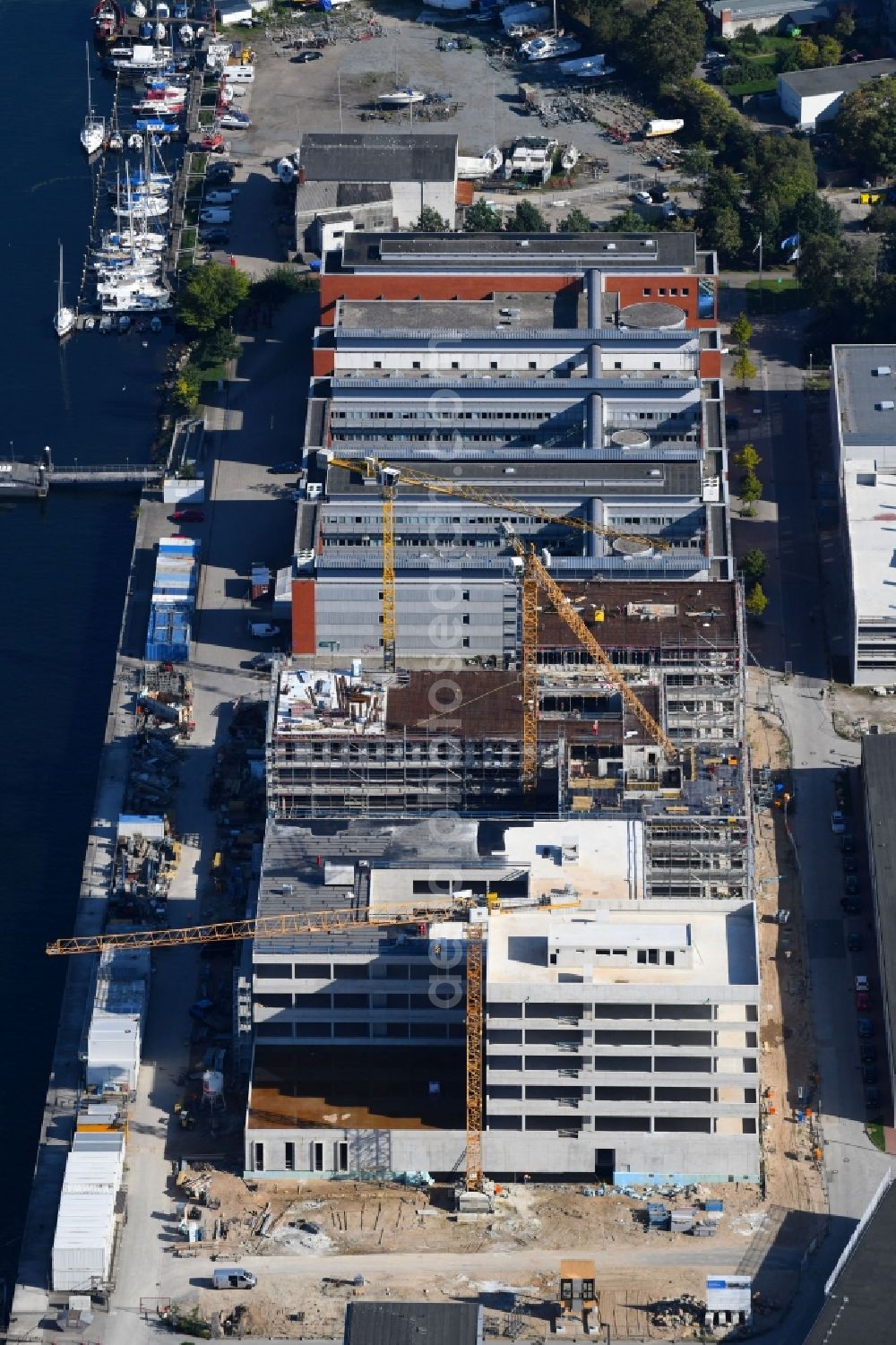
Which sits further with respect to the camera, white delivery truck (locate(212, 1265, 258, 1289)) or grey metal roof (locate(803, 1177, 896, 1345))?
white delivery truck (locate(212, 1265, 258, 1289))

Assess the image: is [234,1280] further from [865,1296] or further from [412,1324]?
[865,1296]

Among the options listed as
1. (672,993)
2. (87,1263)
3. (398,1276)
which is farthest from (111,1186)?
(672,993)

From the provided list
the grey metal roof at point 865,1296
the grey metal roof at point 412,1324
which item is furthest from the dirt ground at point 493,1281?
the grey metal roof at point 865,1296

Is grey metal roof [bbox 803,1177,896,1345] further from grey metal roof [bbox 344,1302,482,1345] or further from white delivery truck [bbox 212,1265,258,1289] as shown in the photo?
white delivery truck [bbox 212,1265,258,1289]

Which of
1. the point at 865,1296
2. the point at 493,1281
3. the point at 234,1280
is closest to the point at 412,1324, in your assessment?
the point at 493,1281

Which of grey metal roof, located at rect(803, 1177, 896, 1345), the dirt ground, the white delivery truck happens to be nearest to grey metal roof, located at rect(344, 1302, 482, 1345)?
the dirt ground

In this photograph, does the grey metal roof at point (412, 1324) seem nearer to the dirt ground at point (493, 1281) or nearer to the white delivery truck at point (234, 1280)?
the dirt ground at point (493, 1281)
